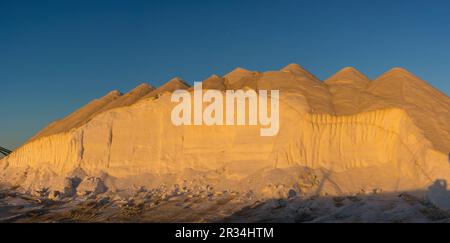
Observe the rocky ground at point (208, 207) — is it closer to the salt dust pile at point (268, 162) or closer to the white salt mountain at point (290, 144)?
the salt dust pile at point (268, 162)

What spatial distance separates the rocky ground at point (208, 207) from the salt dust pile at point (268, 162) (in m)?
0.07

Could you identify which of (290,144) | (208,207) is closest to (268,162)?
(290,144)

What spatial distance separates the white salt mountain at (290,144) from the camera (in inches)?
872

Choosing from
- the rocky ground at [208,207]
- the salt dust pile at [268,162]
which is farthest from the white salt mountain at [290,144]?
the rocky ground at [208,207]

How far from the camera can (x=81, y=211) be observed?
894 inches

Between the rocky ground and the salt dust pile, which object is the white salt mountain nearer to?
the salt dust pile

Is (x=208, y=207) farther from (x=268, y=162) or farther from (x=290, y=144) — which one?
(x=290, y=144)

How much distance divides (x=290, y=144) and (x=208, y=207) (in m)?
6.81

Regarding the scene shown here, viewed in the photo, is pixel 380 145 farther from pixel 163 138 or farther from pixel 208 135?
pixel 163 138

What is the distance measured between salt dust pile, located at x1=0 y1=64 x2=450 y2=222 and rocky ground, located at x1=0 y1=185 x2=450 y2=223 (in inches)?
2.6

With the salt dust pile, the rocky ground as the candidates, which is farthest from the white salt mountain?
the rocky ground

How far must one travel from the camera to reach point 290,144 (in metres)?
25.3

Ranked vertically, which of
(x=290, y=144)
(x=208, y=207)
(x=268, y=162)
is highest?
(x=290, y=144)

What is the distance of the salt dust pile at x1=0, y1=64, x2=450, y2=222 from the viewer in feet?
64.8
